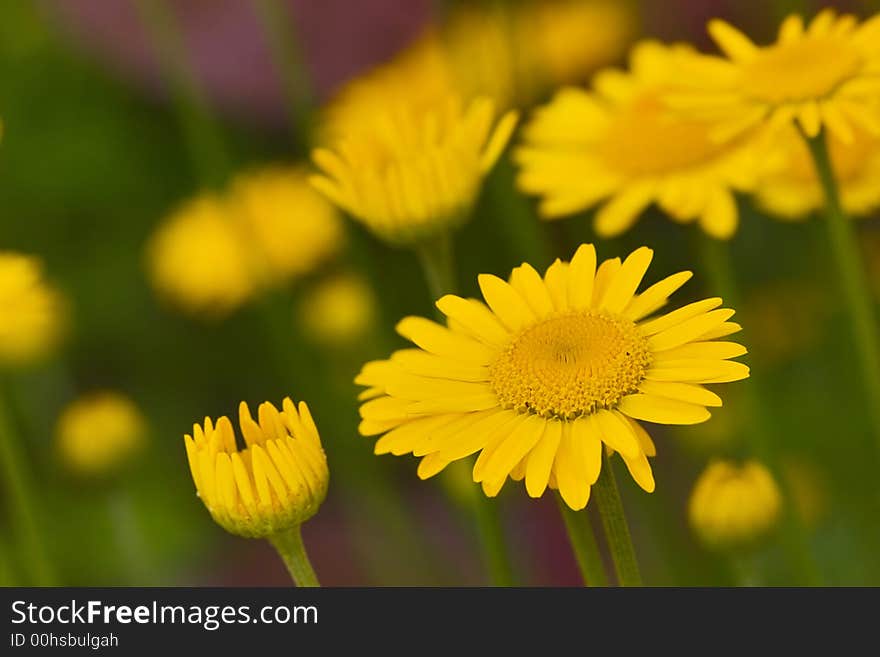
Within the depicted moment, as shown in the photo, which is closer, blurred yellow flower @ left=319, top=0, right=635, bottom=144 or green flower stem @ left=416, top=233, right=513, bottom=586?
green flower stem @ left=416, top=233, right=513, bottom=586

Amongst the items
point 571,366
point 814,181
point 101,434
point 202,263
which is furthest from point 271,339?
point 571,366

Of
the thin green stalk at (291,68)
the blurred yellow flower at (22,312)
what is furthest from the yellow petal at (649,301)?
the thin green stalk at (291,68)

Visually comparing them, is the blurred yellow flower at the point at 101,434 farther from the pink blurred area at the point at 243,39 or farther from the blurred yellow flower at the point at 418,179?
the pink blurred area at the point at 243,39

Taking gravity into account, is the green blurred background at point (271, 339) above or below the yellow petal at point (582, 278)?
above

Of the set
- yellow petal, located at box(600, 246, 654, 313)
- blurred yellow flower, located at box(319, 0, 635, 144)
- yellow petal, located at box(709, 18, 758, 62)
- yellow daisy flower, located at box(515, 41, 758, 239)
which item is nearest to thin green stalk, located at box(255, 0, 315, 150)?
blurred yellow flower, located at box(319, 0, 635, 144)

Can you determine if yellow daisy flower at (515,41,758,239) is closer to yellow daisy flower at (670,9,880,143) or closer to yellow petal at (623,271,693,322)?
yellow daisy flower at (670,9,880,143)

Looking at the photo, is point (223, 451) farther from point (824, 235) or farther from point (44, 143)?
point (44, 143)
